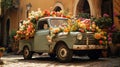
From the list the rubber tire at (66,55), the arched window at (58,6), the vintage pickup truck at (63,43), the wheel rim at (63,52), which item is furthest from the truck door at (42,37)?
the arched window at (58,6)

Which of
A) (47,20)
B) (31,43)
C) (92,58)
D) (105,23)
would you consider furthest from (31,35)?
(105,23)

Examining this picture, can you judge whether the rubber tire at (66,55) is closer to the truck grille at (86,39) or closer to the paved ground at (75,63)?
the paved ground at (75,63)

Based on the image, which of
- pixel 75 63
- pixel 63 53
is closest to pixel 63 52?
pixel 63 53

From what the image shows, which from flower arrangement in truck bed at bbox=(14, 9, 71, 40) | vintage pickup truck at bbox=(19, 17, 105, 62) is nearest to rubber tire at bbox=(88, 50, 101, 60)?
vintage pickup truck at bbox=(19, 17, 105, 62)

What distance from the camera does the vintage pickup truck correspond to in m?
10.3

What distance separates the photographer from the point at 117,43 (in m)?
13.4

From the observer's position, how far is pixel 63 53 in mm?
10547

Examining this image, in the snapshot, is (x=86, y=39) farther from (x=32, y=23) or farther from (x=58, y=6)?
(x=58, y=6)

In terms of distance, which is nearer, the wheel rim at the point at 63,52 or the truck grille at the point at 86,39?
the truck grille at the point at 86,39

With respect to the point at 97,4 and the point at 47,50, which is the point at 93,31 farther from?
the point at 97,4

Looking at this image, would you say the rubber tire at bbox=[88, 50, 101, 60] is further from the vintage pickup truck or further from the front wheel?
the front wheel

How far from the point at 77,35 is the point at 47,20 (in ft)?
6.92

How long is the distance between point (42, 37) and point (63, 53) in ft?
5.45

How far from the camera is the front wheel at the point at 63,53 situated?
10.3 meters
